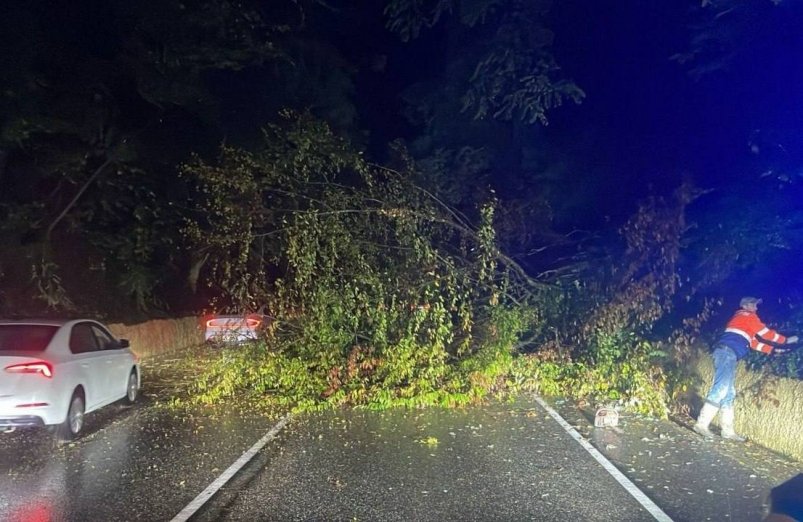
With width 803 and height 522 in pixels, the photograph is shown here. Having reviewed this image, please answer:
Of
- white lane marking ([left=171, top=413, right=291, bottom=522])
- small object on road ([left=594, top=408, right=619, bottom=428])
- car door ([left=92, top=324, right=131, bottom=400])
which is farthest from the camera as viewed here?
car door ([left=92, top=324, right=131, bottom=400])

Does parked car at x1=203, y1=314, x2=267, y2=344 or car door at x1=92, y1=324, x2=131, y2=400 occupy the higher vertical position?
parked car at x1=203, y1=314, x2=267, y2=344

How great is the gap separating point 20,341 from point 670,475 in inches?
300

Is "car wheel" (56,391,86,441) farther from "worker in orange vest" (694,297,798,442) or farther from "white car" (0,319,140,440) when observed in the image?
"worker in orange vest" (694,297,798,442)

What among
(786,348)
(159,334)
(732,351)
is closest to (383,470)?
(732,351)

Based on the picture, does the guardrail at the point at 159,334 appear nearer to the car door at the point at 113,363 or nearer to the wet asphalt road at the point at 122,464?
the car door at the point at 113,363

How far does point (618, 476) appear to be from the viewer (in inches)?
322

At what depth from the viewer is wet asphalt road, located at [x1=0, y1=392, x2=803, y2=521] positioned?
7094mm

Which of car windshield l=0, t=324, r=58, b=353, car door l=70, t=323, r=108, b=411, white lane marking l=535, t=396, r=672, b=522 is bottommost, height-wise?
white lane marking l=535, t=396, r=672, b=522

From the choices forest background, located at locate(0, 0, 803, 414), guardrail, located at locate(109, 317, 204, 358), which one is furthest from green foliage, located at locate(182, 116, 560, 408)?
guardrail, located at locate(109, 317, 204, 358)

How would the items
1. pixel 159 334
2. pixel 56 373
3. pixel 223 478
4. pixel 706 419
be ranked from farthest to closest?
pixel 159 334 < pixel 706 419 < pixel 56 373 < pixel 223 478

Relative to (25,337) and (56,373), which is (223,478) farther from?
(25,337)

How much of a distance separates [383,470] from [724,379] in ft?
13.9

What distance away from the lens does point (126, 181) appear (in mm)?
20109

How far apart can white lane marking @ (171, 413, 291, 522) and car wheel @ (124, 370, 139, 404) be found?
2970 millimetres
